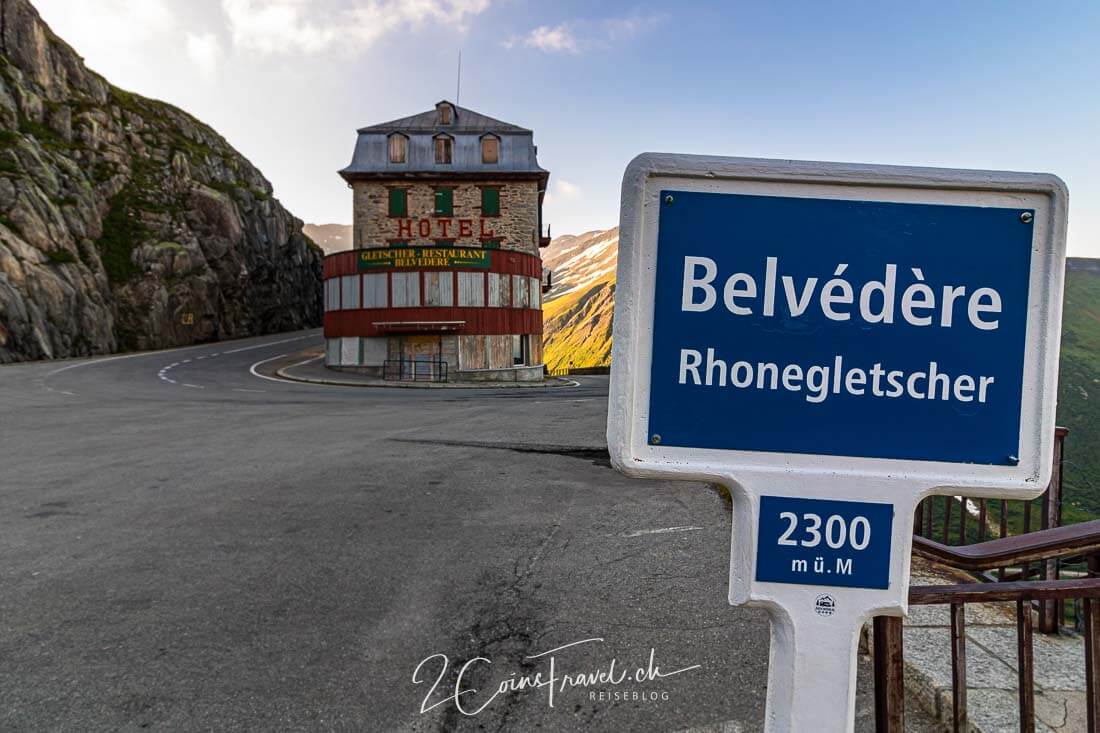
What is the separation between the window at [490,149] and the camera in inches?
1362

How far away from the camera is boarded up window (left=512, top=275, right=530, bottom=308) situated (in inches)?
1128

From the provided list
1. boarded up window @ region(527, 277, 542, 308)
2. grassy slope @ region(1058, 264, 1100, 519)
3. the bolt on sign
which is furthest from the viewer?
grassy slope @ region(1058, 264, 1100, 519)

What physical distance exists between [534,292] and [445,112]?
44.5 ft

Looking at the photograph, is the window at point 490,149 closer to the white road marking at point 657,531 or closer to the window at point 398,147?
the window at point 398,147

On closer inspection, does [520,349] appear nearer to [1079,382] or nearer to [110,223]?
[110,223]

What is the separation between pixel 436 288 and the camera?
26.7 meters

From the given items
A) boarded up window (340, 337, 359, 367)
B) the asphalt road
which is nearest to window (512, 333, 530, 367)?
boarded up window (340, 337, 359, 367)

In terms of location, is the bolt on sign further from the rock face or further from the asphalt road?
the rock face


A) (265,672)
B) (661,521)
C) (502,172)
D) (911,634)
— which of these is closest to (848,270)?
(911,634)

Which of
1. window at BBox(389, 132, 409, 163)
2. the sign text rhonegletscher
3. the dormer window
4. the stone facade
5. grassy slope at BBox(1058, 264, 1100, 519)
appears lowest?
grassy slope at BBox(1058, 264, 1100, 519)

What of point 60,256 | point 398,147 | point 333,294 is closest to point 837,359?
point 333,294

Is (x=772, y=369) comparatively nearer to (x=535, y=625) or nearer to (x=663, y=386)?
(x=663, y=386)

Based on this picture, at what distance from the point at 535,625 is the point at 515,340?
25514 millimetres

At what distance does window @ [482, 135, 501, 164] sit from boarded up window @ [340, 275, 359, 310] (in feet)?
39.2
